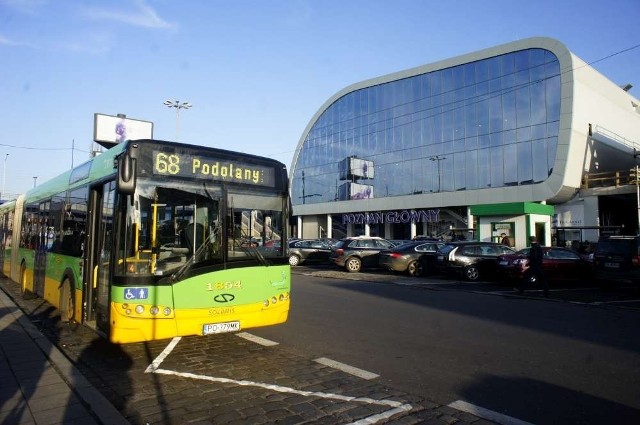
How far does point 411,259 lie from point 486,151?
80.5 ft

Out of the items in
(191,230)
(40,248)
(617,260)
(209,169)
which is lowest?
(617,260)

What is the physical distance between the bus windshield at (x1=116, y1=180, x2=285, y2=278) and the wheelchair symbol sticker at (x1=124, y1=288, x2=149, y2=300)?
0.18 metres

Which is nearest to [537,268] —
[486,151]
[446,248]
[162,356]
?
[446,248]

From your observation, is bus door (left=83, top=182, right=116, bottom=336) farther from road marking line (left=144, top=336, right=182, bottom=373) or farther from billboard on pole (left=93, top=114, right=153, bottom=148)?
billboard on pole (left=93, top=114, right=153, bottom=148)

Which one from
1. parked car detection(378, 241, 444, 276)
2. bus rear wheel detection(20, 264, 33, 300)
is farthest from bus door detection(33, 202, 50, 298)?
parked car detection(378, 241, 444, 276)

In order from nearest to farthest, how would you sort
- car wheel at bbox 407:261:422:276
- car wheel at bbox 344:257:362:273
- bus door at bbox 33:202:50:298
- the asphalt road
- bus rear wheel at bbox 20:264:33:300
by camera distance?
the asphalt road < bus door at bbox 33:202:50:298 < bus rear wheel at bbox 20:264:33:300 < car wheel at bbox 407:261:422:276 < car wheel at bbox 344:257:362:273

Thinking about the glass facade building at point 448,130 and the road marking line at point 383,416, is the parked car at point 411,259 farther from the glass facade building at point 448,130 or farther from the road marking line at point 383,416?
the glass facade building at point 448,130

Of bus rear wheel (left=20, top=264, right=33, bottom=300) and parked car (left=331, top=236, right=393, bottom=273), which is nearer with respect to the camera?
bus rear wheel (left=20, top=264, right=33, bottom=300)

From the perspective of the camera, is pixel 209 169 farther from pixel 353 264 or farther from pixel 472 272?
pixel 353 264

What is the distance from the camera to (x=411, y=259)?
788 inches

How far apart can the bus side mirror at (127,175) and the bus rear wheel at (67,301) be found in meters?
3.17

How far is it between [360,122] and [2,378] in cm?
4975

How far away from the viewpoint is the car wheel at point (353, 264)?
22.1 meters

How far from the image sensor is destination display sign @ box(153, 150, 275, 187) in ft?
21.0
